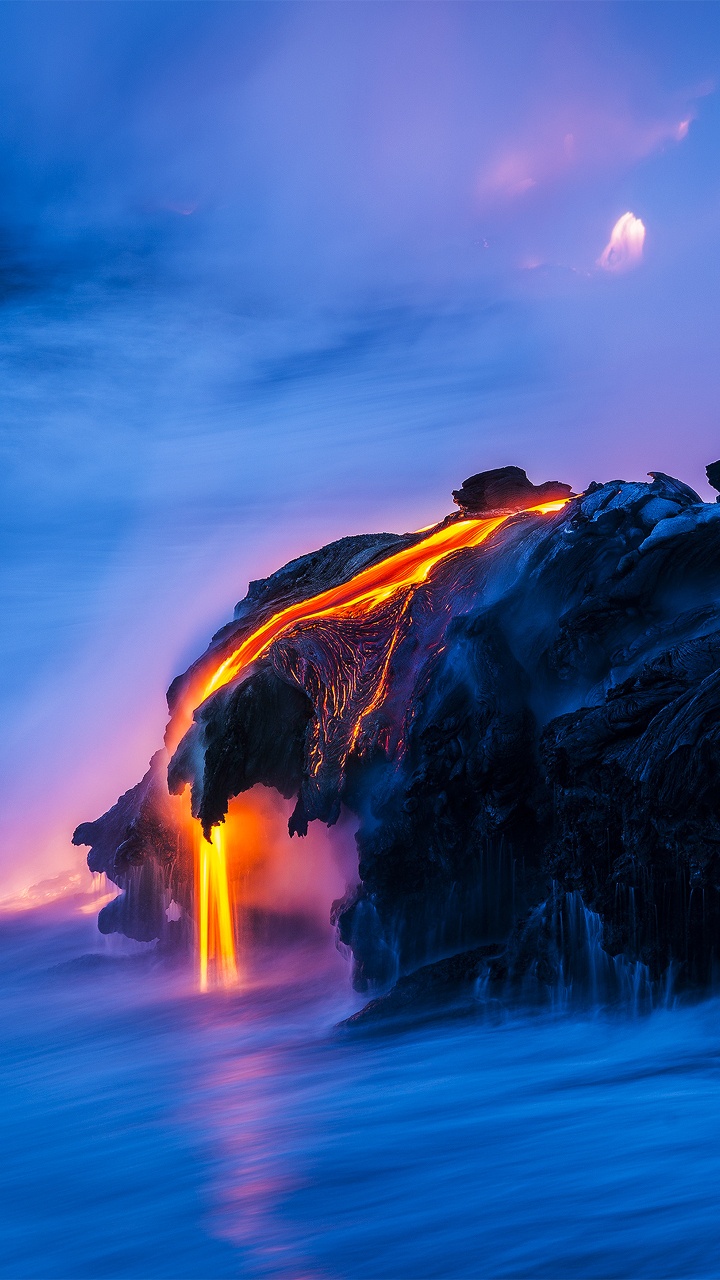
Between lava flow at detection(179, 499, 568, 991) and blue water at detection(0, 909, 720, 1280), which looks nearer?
blue water at detection(0, 909, 720, 1280)

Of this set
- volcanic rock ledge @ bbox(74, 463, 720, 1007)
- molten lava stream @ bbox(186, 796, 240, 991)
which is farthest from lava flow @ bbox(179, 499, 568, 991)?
volcanic rock ledge @ bbox(74, 463, 720, 1007)

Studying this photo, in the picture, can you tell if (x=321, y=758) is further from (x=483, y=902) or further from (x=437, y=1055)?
(x=437, y=1055)

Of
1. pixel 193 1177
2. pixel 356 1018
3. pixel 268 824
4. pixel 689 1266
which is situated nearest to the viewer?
pixel 689 1266

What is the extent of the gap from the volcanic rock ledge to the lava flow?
0.56m

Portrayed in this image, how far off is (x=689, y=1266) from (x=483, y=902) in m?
5.20

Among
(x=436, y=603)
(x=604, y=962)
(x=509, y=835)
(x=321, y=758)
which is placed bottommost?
(x=604, y=962)

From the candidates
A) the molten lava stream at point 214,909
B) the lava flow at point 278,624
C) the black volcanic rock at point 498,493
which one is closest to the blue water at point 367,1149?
the molten lava stream at point 214,909

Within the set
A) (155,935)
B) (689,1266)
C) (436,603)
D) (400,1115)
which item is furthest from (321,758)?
(689,1266)

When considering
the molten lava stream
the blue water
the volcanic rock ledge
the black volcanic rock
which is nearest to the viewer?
the blue water

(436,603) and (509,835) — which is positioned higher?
(436,603)

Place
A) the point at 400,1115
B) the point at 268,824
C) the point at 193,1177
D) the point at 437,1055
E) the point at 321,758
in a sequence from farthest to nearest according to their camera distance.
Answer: the point at 268,824, the point at 321,758, the point at 437,1055, the point at 400,1115, the point at 193,1177

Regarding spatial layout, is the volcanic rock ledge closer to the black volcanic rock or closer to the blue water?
the blue water

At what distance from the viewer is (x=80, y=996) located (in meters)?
13.0

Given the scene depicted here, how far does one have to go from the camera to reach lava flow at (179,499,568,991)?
12.2 metres
